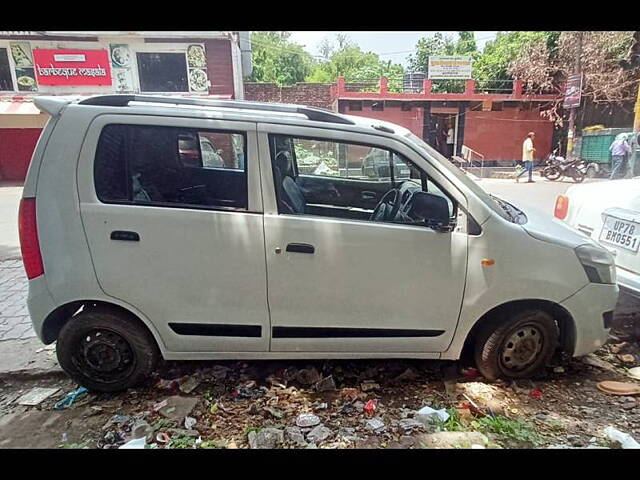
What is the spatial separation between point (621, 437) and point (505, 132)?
730 inches

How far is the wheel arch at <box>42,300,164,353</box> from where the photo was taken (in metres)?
2.50

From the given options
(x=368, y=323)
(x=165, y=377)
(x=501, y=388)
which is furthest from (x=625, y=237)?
(x=165, y=377)

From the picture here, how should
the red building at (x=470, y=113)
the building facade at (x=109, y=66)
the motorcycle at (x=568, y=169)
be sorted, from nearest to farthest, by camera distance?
the building facade at (x=109, y=66), the motorcycle at (x=568, y=169), the red building at (x=470, y=113)

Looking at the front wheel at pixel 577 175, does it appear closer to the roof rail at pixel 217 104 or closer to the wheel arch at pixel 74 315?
the roof rail at pixel 217 104

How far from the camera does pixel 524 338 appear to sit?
105 inches

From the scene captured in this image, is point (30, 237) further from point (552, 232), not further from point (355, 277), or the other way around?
point (552, 232)

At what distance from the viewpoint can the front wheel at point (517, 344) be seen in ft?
8.54

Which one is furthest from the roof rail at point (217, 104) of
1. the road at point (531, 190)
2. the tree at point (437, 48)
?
the tree at point (437, 48)

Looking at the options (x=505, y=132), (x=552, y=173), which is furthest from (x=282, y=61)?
(x=552, y=173)

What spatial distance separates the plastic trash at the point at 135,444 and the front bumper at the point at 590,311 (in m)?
2.78

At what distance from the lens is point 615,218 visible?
3.28 meters

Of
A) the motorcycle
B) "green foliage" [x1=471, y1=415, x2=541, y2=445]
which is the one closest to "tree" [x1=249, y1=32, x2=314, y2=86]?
the motorcycle

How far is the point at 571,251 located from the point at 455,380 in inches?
47.1
